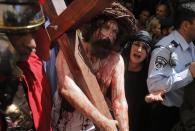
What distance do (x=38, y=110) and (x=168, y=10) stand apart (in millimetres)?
4490

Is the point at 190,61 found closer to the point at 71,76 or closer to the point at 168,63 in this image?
the point at 168,63

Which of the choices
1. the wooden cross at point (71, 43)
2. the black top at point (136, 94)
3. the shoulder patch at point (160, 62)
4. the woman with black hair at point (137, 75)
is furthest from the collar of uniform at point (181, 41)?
the wooden cross at point (71, 43)

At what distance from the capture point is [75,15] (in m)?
2.31

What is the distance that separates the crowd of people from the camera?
216 centimetres

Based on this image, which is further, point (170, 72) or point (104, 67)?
point (170, 72)

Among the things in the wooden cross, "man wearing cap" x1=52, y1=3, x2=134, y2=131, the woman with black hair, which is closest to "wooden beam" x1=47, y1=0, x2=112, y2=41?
the wooden cross

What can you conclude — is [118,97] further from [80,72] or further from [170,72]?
[170,72]

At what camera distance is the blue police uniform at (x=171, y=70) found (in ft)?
11.1

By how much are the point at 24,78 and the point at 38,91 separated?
0.12m

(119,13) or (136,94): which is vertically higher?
(119,13)

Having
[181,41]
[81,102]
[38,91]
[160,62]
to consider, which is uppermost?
[181,41]

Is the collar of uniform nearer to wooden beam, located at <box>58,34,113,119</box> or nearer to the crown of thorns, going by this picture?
the crown of thorns

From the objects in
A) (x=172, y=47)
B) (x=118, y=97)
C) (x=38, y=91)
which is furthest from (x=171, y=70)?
(x=38, y=91)

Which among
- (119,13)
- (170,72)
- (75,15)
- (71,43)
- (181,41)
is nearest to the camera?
(75,15)
